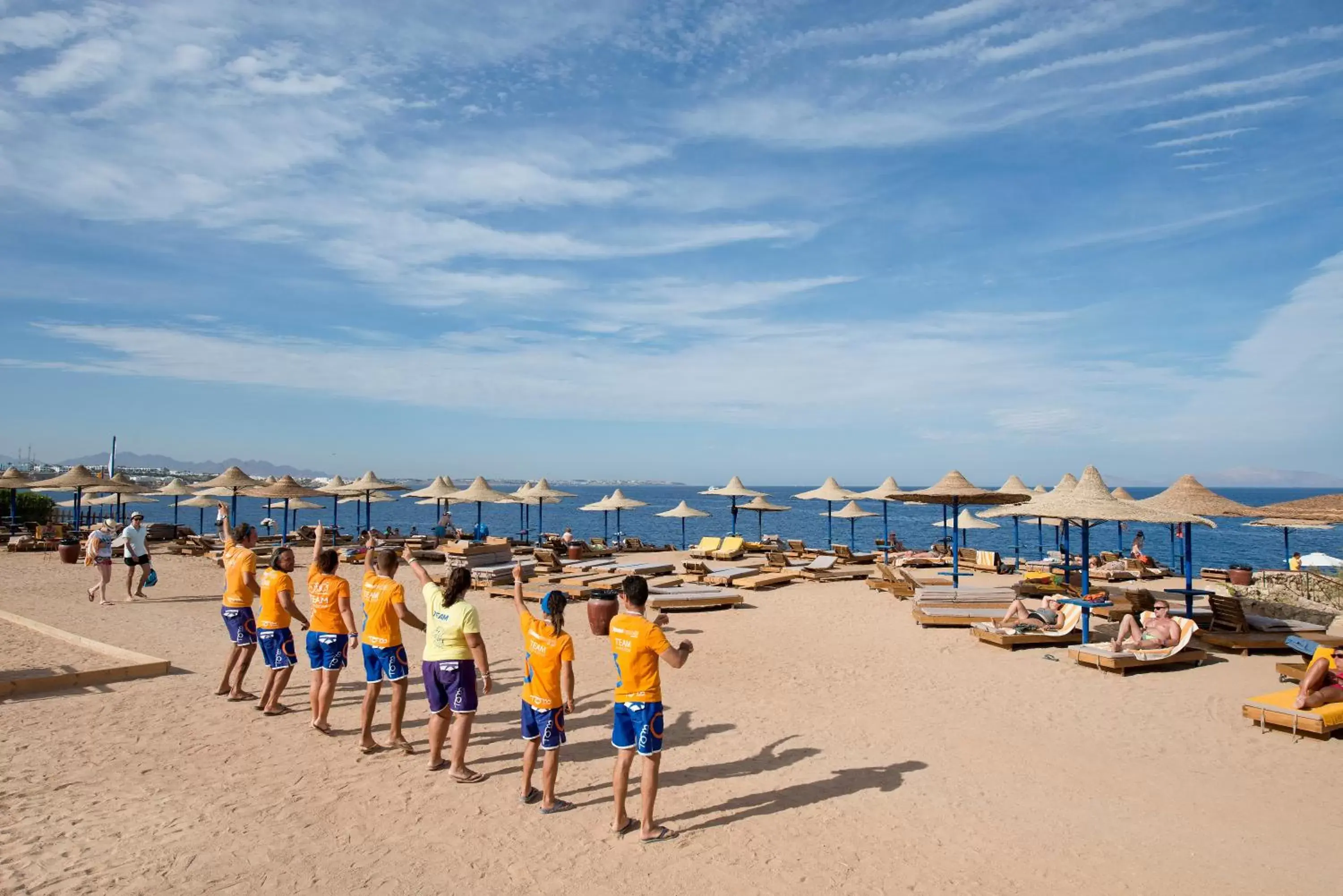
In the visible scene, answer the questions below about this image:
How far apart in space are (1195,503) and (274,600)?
1487 cm

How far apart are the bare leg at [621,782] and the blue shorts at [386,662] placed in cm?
233

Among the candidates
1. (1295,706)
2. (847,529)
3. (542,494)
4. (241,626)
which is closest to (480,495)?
(542,494)

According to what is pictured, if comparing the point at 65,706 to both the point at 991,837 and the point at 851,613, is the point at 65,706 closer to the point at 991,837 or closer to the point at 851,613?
the point at 991,837

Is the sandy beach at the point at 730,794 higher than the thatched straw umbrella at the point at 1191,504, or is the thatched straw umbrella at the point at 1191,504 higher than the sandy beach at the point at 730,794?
the thatched straw umbrella at the point at 1191,504

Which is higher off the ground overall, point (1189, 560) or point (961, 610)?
point (1189, 560)

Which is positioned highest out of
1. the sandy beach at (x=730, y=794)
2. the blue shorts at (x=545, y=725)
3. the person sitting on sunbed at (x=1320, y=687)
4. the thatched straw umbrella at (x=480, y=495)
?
the thatched straw umbrella at (x=480, y=495)

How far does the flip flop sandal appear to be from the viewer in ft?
18.6

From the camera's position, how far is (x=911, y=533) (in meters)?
70.5

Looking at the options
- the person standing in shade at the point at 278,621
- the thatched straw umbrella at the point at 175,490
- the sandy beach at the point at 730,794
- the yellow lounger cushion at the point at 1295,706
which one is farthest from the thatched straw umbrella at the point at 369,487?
the yellow lounger cushion at the point at 1295,706

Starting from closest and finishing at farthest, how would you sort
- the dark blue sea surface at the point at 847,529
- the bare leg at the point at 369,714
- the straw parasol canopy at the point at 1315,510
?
the bare leg at the point at 369,714, the straw parasol canopy at the point at 1315,510, the dark blue sea surface at the point at 847,529

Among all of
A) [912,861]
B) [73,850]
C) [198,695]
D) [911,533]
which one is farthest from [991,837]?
[911,533]

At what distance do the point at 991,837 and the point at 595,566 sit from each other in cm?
1685

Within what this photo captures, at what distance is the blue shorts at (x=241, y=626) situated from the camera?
820 cm

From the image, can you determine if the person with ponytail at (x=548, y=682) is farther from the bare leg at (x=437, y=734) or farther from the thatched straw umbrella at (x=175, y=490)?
the thatched straw umbrella at (x=175, y=490)
